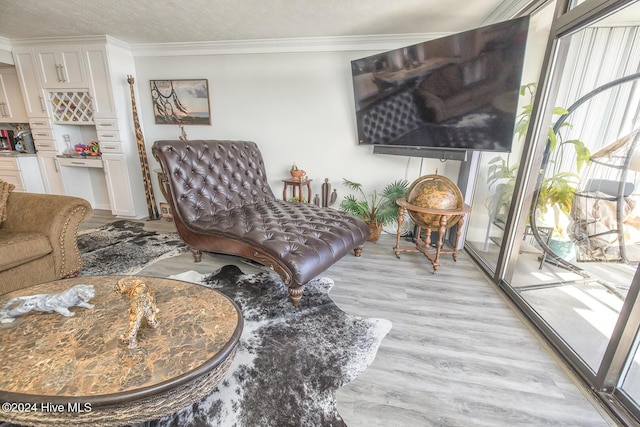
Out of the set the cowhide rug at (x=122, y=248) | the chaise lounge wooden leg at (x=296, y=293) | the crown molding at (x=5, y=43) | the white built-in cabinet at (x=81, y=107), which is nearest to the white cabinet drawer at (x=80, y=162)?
the white built-in cabinet at (x=81, y=107)

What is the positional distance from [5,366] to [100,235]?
2.77m

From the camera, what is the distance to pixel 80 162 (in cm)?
371

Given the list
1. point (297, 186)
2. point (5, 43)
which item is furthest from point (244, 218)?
point (5, 43)

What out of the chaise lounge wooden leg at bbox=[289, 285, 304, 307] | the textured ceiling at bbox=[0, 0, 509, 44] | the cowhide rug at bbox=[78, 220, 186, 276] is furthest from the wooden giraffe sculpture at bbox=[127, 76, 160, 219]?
the chaise lounge wooden leg at bbox=[289, 285, 304, 307]

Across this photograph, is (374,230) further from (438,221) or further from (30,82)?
(30,82)

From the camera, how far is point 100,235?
10.5ft

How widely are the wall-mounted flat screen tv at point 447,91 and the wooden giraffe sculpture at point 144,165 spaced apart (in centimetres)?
285

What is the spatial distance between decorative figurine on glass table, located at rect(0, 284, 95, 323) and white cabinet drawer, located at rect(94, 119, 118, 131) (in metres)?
3.07

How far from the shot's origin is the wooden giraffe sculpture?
3544 mm

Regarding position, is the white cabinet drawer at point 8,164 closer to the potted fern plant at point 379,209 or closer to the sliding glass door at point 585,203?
the potted fern plant at point 379,209

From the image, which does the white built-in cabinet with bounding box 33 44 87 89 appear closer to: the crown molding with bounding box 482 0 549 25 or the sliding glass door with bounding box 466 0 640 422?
the crown molding with bounding box 482 0 549 25

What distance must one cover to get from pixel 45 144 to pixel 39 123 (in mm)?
273

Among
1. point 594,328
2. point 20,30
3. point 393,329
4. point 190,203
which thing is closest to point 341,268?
point 393,329

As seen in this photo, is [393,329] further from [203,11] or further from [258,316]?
[203,11]
